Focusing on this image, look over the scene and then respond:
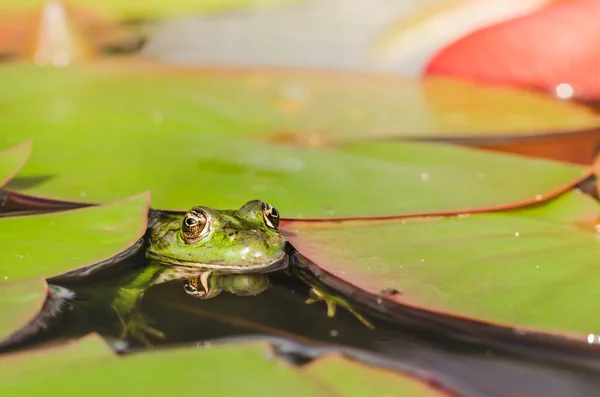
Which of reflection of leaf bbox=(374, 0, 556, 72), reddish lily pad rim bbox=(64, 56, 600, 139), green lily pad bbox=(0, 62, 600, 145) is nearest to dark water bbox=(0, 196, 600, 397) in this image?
green lily pad bbox=(0, 62, 600, 145)

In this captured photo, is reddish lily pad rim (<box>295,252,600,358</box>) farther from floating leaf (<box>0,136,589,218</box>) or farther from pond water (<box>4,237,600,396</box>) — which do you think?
floating leaf (<box>0,136,589,218</box>)

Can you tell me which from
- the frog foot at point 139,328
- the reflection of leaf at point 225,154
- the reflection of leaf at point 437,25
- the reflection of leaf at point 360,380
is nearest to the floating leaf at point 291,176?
the reflection of leaf at point 225,154

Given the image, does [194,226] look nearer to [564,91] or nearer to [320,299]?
[320,299]

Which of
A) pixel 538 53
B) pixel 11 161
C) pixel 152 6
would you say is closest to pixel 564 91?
pixel 538 53

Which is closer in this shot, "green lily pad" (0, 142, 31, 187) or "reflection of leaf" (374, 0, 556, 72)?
"green lily pad" (0, 142, 31, 187)

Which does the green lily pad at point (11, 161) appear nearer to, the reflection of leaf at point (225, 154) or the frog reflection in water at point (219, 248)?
the reflection of leaf at point (225, 154)

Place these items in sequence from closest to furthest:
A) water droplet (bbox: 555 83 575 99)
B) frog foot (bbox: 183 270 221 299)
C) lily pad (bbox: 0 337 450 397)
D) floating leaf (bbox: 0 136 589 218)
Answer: lily pad (bbox: 0 337 450 397)
frog foot (bbox: 183 270 221 299)
floating leaf (bbox: 0 136 589 218)
water droplet (bbox: 555 83 575 99)

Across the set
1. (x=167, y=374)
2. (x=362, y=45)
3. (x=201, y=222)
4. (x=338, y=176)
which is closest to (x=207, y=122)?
(x=338, y=176)
